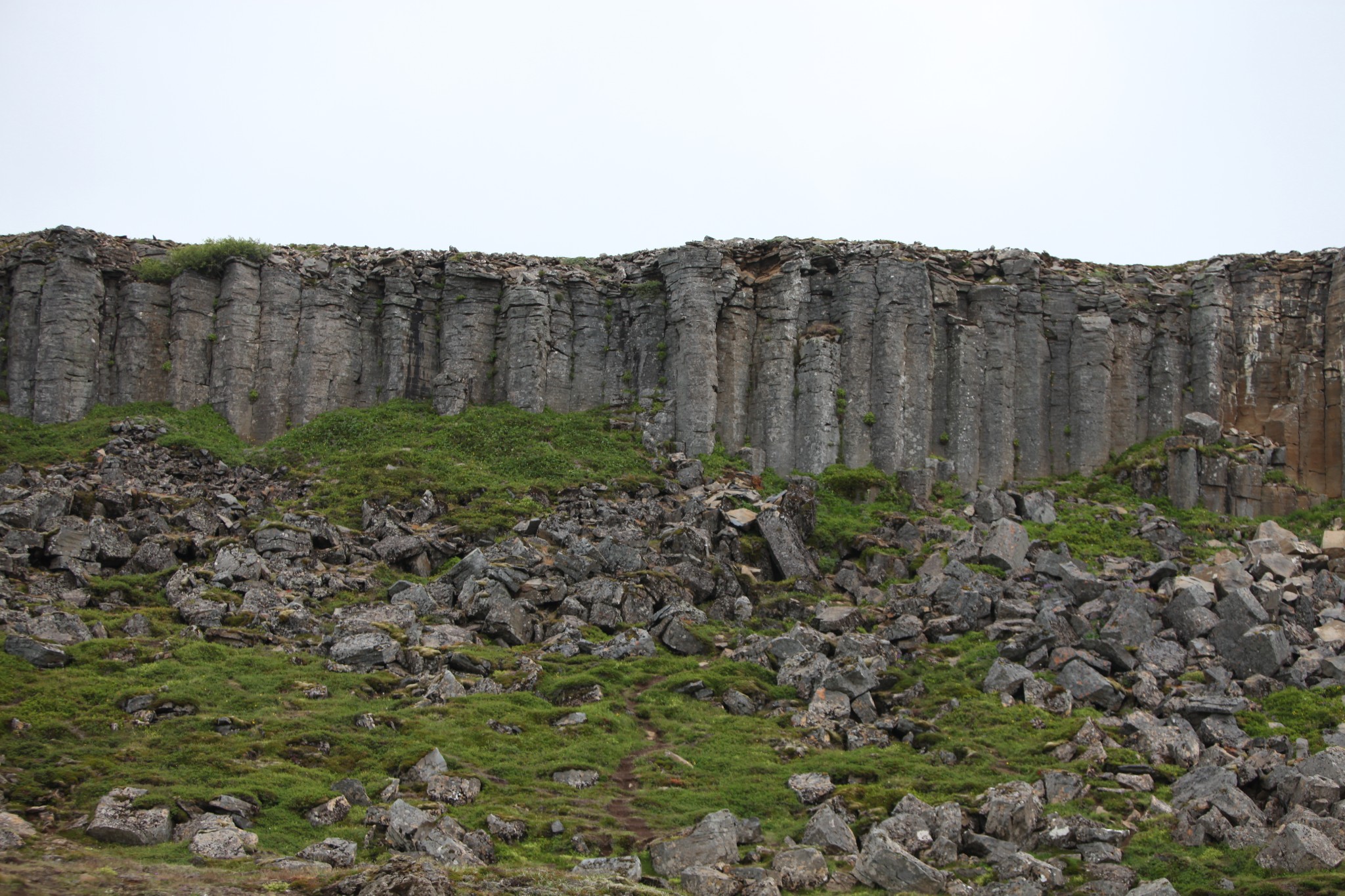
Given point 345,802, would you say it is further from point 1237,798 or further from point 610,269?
point 610,269

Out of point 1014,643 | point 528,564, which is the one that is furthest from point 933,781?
point 528,564

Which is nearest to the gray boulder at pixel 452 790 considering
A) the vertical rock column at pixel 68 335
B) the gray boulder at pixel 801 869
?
the gray boulder at pixel 801 869

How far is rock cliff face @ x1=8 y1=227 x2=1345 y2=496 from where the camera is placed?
1791 inches

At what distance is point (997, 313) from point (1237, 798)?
2991 centimetres

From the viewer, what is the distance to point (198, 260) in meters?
46.3

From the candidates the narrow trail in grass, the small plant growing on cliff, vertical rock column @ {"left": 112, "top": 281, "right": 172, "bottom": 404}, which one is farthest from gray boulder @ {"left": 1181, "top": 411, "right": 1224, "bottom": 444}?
the small plant growing on cliff

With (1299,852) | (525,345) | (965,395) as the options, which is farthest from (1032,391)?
(1299,852)

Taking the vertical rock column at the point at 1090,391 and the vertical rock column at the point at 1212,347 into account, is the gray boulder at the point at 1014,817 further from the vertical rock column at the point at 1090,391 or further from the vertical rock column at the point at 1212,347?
the vertical rock column at the point at 1212,347

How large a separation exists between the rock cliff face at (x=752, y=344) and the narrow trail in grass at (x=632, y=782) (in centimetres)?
1859

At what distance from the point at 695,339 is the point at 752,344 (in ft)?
8.78

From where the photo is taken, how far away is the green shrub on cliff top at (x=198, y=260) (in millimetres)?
46344

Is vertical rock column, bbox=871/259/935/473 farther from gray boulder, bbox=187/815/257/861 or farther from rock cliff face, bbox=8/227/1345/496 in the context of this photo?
gray boulder, bbox=187/815/257/861

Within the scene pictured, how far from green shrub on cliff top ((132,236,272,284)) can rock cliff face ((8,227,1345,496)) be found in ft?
1.41

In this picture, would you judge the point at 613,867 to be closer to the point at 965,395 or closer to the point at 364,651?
the point at 364,651
